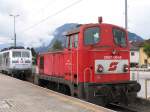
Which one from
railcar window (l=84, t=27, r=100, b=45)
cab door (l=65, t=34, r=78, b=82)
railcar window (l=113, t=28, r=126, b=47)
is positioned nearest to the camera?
railcar window (l=84, t=27, r=100, b=45)

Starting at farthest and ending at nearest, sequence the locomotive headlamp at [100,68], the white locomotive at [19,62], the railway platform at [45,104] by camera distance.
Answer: the white locomotive at [19,62], the locomotive headlamp at [100,68], the railway platform at [45,104]

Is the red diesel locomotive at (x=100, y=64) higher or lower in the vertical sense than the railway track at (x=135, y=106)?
higher

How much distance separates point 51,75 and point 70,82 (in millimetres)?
3498

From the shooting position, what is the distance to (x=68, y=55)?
15.8 meters

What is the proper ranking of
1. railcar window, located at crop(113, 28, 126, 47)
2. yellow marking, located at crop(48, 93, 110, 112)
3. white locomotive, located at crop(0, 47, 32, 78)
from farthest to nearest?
1. white locomotive, located at crop(0, 47, 32, 78)
2. railcar window, located at crop(113, 28, 126, 47)
3. yellow marking, located at crop(48, 93, 110, 112)

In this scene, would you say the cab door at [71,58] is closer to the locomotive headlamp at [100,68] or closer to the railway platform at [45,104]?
the locomotive headlamp at [100,68]

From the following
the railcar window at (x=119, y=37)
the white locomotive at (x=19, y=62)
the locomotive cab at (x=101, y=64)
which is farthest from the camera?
the white locomotive at (x=19, y=62)

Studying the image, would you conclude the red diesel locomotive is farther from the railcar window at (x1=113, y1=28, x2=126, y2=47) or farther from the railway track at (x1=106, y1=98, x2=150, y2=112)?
the railway track at (x1=106, y1=98, x2=150, y2=112)

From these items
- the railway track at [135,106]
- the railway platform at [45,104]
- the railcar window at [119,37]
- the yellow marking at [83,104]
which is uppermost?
the railcar window at [119,37]

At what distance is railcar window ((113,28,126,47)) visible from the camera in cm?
1525

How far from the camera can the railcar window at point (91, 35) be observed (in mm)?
14695

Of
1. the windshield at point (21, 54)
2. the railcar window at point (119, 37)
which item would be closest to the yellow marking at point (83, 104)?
the railcar window at point (119, 37)

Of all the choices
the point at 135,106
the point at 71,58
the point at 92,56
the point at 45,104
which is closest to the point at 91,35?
the point at 92,56

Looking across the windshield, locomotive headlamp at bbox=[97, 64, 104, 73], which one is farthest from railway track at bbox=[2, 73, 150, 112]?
the windshield
